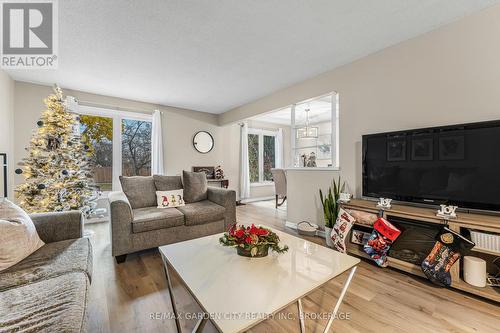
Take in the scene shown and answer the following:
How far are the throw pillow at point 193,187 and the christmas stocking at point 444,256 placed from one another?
2.58 m

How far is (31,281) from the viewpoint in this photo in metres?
1.08

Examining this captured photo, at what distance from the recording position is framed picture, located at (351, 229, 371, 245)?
225cm

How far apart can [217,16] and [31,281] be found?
222 cm

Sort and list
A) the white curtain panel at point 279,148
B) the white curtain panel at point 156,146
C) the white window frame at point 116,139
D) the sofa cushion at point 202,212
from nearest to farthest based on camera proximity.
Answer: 1. the sofa cushion at point 202,212
2. the white window frame at point 116,139
3. the white curtain panel at point 156,146
4. the white curtain panel at point 279,148

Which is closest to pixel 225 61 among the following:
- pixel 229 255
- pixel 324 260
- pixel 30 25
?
pixel 30 25

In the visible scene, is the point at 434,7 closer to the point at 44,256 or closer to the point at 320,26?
the point at 320,26

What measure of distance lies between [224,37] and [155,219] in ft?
6.74

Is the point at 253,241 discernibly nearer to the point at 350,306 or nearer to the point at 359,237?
the point at 350,306

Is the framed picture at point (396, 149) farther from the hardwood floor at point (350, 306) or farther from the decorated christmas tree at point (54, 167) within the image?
the decorated christmas tree at point (54, 167)

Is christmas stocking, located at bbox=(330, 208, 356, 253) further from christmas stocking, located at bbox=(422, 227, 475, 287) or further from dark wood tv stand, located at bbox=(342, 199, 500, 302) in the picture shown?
christmas stocking, located at bbox=(422, 227, 475, 287)

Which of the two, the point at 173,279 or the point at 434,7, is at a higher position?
the point at 434,7

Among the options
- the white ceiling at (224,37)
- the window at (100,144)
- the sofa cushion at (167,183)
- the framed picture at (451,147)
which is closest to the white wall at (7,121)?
the white ceiling at (224,37)

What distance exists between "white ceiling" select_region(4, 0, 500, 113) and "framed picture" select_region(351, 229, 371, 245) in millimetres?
2068

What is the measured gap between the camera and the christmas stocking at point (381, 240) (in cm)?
192
